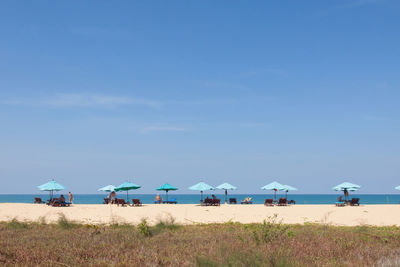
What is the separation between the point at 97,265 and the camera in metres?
5.77

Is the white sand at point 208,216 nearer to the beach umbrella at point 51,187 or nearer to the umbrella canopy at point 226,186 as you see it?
the beach umbrella at point 51,187

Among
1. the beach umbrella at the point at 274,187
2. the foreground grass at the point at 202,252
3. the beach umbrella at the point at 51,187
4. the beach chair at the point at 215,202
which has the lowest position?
the beach chair at the point at 215,202

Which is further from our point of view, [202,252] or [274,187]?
[274,187]

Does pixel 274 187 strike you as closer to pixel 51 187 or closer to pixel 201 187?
pixel 201 187

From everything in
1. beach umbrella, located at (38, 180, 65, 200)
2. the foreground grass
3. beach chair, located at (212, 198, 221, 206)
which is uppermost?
beach umbrella, located at (38, 180, 65, 200)

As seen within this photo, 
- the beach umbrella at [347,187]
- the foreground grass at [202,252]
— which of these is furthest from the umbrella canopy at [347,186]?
the foreground grass at [202,252]

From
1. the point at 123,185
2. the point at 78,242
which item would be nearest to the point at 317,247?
the point at 78,242

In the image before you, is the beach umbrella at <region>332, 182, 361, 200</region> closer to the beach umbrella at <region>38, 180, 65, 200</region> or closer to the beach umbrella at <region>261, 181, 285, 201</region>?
the beach umbrella at <region>261, 181, 285, 201</region>

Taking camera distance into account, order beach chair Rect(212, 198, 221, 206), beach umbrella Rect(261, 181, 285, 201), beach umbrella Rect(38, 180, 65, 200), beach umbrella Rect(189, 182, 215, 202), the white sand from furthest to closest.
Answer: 1. beach umbrella Rect(261, 181, 285, 201)
2. beach umbrella Rect(189, 182, 215, 202)
3. beach umbrella Rect(38, 180, 65, 200)
4. beach chair Rect(212, 198, 221, 206)
5. the white sand

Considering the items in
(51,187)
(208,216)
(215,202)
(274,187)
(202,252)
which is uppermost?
(51,187)

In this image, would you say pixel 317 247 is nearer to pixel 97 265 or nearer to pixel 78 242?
pixel 97 265

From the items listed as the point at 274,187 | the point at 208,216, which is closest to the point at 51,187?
the point at 208,216

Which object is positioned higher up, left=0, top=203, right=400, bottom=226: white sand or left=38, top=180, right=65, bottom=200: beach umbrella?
left=38, top=180, right=65, bottom=200: beach umbrella

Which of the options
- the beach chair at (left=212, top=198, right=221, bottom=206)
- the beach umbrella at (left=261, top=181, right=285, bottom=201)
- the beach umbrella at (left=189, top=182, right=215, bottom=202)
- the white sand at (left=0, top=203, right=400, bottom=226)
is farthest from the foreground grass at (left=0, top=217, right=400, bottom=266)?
the beach umbrella at (left=261, top=181, right=285, bottom=201)
